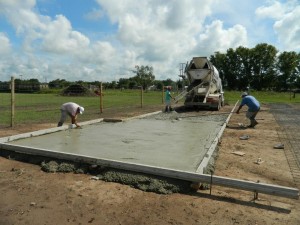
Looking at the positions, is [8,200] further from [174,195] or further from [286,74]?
[286,74]

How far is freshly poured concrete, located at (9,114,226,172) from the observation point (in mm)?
6023

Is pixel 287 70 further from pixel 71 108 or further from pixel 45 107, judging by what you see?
pixel 71 108

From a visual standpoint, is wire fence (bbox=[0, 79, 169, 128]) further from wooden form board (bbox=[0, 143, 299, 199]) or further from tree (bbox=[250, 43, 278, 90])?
tree (bbox=[250, 43, 278, 90])

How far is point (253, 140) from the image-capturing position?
9125 millimetres

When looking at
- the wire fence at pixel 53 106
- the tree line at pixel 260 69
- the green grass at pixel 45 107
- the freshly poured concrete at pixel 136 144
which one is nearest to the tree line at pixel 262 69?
the tree line at pixel 260 69

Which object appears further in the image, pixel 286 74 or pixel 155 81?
pixel 155 81

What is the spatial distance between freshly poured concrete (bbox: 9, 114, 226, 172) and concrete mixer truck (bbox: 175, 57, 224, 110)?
8.21 meters

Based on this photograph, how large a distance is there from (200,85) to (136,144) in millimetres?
11766

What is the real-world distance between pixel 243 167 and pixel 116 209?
3.06 m

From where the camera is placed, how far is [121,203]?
4301 mm

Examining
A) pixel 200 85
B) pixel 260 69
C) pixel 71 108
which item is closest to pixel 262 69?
pixel 260 69

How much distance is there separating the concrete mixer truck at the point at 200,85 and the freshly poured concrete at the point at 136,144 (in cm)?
821

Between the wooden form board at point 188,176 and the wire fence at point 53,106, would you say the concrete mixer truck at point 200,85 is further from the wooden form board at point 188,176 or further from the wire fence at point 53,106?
the wooden form board at point 188,176

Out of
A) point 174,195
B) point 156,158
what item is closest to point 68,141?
point 156,158
